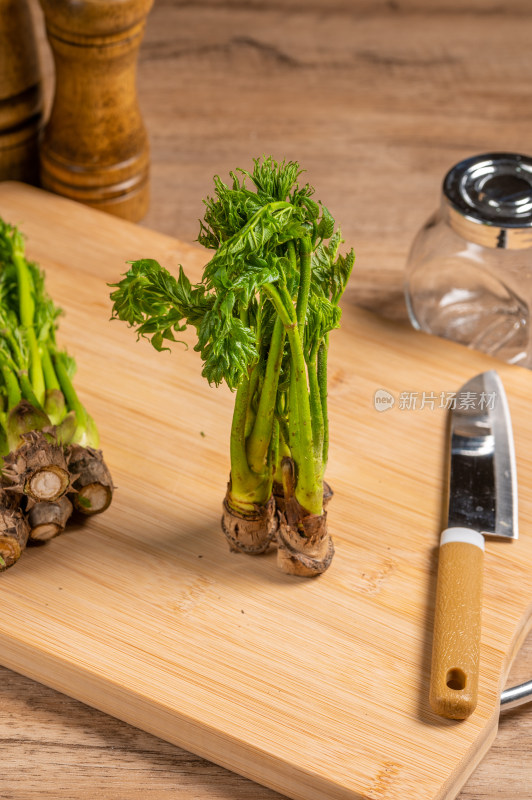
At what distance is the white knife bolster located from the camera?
51.3 inches

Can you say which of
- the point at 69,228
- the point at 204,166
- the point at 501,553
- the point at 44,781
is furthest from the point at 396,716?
the point at 204,166

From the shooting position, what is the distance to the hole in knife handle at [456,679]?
3.85 ft

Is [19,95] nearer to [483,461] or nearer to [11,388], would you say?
[11,388]

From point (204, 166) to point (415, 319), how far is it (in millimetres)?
632

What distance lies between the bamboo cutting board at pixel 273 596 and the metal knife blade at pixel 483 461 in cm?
3

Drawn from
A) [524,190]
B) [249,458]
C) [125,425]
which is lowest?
[125,425]

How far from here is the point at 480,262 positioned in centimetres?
169

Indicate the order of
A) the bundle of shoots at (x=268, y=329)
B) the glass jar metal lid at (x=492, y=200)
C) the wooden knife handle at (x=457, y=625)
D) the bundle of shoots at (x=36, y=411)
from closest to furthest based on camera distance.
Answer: the bundle of shoots at (x=268, y=329), the wooden knife handle at (x=457, y=625), the bundle of shoots at (x=36, y=411), the glass jar metal lid at (x=492, y=200)

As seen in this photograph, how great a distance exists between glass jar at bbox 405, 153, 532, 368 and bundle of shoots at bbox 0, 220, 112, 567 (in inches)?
24.1

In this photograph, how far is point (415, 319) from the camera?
69.4 inches

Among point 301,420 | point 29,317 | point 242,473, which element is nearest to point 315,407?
point 301,420

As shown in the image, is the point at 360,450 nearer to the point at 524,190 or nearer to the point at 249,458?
the point at 249,458

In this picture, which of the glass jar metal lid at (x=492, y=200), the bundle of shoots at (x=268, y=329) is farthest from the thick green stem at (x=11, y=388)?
the glass jar metal lid at (x=492, y=200)

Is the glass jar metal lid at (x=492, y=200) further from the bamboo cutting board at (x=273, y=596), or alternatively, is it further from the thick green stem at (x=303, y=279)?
the thick green stem at (x=303, y=279)
